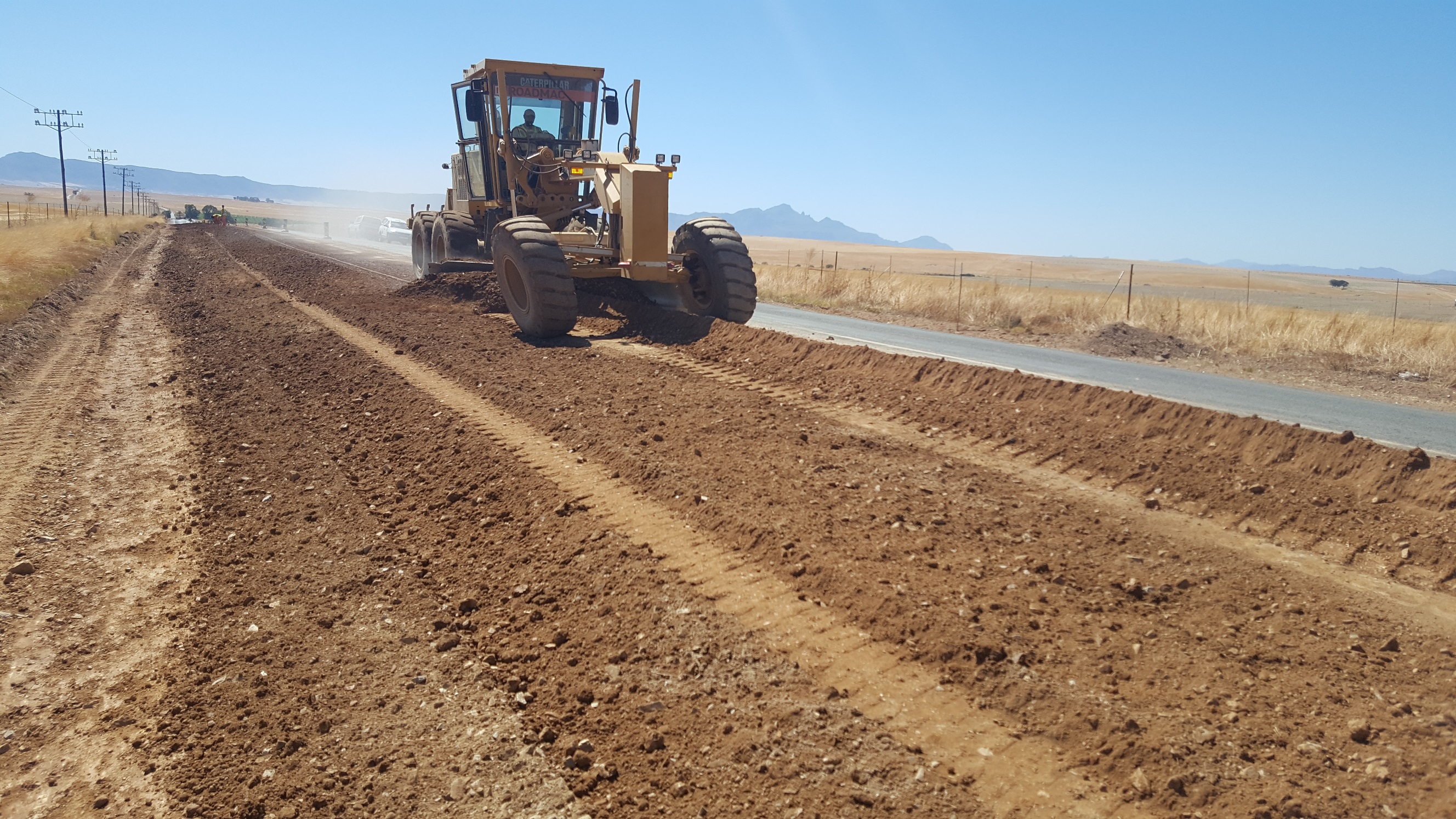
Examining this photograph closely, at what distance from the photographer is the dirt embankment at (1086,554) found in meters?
3.60

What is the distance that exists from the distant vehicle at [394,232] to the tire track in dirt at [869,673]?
5037 centimetres

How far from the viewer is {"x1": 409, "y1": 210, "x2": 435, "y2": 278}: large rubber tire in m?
19.7

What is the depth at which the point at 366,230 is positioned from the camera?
69.1m

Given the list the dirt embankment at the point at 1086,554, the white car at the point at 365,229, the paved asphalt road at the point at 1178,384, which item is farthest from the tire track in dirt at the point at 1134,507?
the white car at the point at 365,229

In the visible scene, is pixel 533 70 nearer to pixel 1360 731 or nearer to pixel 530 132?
pixel 530 132

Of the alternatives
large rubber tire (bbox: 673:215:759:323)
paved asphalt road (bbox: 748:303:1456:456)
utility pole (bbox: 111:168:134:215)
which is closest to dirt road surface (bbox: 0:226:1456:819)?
paved asphalt road (bbox: 748:303:1456:456)

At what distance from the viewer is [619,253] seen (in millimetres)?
12773

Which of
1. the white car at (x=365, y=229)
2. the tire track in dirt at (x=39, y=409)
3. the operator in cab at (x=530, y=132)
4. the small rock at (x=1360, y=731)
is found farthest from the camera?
the white car at (x=365, y=229)

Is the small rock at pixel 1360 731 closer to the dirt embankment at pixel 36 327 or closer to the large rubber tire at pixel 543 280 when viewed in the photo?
the large rubber tire at pixel 543 280

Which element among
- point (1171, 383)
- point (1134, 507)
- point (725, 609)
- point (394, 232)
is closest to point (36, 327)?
point (725, 609)

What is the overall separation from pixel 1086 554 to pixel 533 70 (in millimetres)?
12282

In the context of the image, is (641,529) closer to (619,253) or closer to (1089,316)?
(619,253)

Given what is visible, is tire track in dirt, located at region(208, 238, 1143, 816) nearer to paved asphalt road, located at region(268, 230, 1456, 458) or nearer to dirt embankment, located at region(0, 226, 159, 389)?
paved asphalt road, located at region(268, 230, 1456, 458)

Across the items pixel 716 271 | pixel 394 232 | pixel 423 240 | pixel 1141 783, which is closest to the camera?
pixel 1141 783
